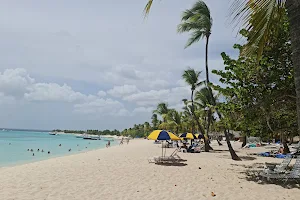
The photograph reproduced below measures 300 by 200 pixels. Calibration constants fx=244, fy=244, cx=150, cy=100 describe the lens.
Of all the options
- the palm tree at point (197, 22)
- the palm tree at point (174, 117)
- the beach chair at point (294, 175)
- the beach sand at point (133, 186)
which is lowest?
the beach sand at point (133, 186)

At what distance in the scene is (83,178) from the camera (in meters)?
8.97

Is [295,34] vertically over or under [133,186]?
over

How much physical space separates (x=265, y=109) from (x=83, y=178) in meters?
6.78

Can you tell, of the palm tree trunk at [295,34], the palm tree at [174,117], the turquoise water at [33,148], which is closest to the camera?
the palm tree trunk at [295,34]

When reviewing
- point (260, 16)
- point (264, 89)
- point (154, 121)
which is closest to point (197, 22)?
point (264, 89)

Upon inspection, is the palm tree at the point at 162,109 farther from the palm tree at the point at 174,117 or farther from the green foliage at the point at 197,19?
the green foliage at the point at 197,19

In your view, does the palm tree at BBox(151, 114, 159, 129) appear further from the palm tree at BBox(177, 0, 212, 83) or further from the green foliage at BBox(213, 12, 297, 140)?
the green foliage at BBox(213, 12, 297, 140)

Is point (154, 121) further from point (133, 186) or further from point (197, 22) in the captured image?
point (133, 186)

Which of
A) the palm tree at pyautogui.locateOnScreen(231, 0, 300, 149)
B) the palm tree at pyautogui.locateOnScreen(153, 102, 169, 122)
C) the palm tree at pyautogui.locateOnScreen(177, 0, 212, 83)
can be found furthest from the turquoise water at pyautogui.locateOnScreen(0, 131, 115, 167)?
the palm tree at pyautogui.locateOnScreen(231, 0, 300, 149)

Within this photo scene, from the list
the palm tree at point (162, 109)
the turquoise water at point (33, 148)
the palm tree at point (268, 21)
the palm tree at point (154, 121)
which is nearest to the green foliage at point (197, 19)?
Answer: the palm tree at point (268, 21)

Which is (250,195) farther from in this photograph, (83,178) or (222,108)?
(83,178)

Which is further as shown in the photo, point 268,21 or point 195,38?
point 195,38

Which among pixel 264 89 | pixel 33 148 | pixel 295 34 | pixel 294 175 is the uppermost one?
pixel 264 89

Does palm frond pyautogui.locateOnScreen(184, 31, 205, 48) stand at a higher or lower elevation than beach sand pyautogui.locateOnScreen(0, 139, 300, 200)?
higher
